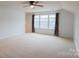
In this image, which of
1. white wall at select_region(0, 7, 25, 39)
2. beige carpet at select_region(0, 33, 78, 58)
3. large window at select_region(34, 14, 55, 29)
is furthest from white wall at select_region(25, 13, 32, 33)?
beige carpet at select_region(0, 33, 78, 58)

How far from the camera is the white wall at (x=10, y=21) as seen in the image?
7.27 m

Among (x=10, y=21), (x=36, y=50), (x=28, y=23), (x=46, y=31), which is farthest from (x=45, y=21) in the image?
(x=36, y=50)

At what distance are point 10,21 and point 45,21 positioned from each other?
335cm

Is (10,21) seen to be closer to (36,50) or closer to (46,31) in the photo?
(46,31)

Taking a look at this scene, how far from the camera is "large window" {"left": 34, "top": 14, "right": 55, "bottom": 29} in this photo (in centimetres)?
1007

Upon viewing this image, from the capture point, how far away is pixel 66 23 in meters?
8.50

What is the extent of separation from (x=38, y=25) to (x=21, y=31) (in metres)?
1.69

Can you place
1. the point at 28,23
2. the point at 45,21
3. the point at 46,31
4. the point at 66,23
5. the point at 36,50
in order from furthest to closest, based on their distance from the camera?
the point at 28,23, the point at 45,21, the point at 46,31, the point at 66,23, the point at 36,50

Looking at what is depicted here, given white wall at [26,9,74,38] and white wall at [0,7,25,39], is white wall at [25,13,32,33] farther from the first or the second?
white wall at [26,9,74,38]

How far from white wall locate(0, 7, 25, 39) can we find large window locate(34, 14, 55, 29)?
1538 mm

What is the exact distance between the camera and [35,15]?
36.0ft

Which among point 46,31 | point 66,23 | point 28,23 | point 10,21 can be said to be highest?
point 10,21

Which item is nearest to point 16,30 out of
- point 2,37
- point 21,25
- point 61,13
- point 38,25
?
point 21,25

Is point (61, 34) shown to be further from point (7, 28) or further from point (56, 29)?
point (7, 28)
